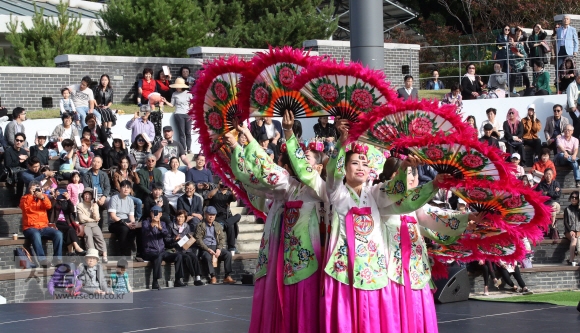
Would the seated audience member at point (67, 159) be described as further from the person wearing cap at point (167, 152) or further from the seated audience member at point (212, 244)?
the seated audience member at point (212, 244)

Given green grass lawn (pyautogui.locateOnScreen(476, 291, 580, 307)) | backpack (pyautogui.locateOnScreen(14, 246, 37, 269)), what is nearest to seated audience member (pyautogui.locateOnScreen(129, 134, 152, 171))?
backpack (pyautogui.locateOnScreen(14, 246, 37, 269))

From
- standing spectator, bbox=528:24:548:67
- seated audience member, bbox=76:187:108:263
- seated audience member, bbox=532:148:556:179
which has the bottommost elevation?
seated audience member, bbox=76:187:108:263

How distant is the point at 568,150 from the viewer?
51.5 feet

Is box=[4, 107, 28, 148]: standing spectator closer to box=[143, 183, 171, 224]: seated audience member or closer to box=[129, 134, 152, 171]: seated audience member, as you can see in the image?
box=[129, 134, 152, 171]: seated audience member

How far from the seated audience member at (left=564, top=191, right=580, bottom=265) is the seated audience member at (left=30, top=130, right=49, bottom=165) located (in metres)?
7.01

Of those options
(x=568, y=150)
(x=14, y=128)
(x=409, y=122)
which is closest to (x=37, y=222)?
(x=14, y=128)

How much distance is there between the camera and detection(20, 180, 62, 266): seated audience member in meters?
11.2

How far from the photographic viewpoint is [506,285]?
12.4 metres

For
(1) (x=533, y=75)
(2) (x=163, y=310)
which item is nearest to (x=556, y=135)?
(1) (x=533, y=75)

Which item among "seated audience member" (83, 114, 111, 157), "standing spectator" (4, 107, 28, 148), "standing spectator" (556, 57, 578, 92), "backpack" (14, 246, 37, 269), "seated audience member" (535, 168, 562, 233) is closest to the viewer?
"backpack" (14, 246, 37, 269)

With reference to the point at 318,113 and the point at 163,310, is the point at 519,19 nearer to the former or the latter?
the point at 163,310

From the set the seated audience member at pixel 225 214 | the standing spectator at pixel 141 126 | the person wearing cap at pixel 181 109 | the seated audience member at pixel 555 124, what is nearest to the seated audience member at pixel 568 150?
the seated audience member at pixel 555 124

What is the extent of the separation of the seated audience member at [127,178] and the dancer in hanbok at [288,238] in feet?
20.3

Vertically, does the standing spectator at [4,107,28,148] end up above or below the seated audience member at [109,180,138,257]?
above
